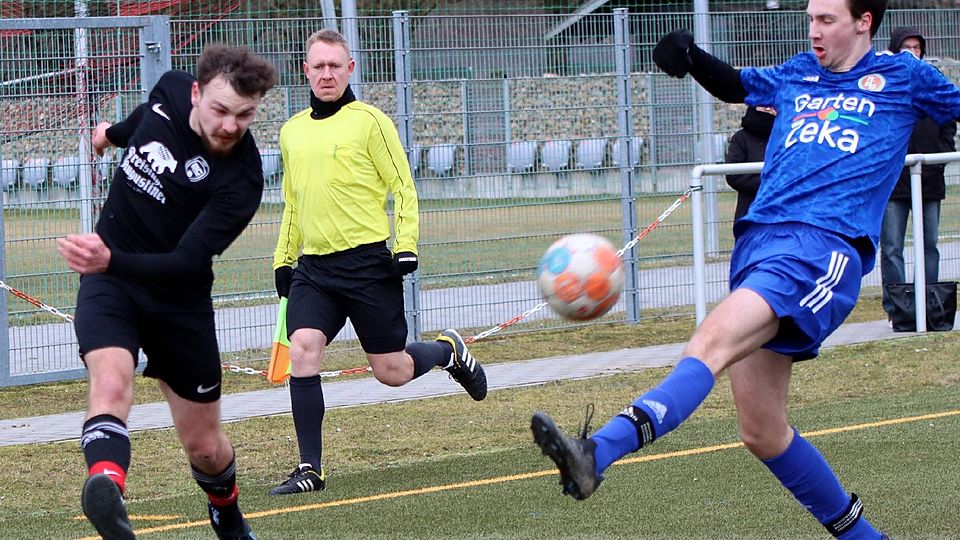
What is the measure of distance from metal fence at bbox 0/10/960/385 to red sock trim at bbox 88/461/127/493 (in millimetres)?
6586

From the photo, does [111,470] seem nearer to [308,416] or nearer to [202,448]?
[202,448]

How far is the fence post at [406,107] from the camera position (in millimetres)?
12930

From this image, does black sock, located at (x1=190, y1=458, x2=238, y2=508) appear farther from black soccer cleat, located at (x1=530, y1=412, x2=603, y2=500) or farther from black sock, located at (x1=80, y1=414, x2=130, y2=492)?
black soccer cleat, located at (x1=530, y1=412, x2=603, y2=500)

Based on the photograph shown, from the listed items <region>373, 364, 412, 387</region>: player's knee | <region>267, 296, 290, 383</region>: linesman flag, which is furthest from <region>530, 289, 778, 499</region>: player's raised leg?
<region>267, 296, 290, 383</region>: linesman flag

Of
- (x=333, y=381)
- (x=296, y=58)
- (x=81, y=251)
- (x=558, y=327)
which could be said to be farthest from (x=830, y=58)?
(x=558, y=327)

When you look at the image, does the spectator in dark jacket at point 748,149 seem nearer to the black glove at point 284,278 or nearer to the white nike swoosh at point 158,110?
the black glove at point 284,278

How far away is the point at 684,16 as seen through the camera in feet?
48.6

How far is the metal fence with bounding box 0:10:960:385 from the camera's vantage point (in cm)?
1144

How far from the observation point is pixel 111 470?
509 centimetres

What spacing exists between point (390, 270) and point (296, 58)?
492 centimetres

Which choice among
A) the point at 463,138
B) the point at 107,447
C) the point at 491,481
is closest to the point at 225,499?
the point at 107,447

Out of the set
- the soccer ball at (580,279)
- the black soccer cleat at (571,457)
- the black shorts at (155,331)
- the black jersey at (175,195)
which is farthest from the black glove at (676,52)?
the black shorts at (155,331)

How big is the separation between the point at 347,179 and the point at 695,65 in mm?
2757

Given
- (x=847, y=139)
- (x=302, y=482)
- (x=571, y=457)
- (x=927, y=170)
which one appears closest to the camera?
(x=571, y=457)
